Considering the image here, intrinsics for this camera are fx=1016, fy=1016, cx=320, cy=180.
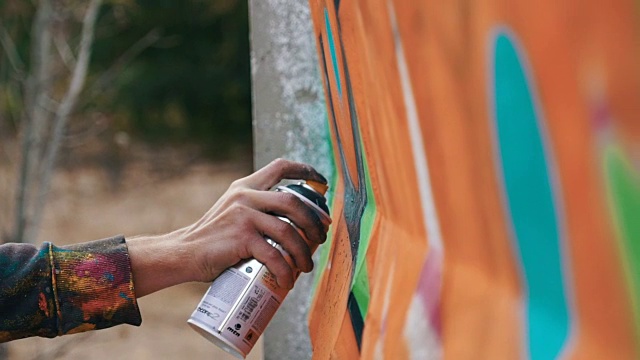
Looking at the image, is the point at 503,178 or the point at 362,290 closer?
the point at 503,178

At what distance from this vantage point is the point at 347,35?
205cm

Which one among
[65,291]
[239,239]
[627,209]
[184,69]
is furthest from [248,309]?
[184,69]

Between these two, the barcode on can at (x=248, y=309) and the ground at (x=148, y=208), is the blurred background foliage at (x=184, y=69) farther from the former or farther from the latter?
the barcode on can at (x=248, y=309)

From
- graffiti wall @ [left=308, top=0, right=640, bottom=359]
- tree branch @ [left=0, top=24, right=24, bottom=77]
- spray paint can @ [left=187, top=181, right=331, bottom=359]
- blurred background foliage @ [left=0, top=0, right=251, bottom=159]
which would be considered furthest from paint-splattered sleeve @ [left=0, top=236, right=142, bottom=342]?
blurred background foliage @ [left=0, top=0, right=251, bottom=159]

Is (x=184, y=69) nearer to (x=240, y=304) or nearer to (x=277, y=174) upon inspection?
(x=277, y=174)

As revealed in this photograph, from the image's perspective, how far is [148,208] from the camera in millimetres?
14000

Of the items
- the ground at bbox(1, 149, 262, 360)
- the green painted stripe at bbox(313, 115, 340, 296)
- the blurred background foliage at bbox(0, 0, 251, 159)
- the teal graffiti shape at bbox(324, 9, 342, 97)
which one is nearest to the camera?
the teal graffiti shape at bbox(324, 9, 342, 97)

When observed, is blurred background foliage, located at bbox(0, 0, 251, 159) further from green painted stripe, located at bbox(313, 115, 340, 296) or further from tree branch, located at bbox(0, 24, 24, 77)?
green painted stripe, located at bbox(313, 115, 340, 296)

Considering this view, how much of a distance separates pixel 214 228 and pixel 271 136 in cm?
146

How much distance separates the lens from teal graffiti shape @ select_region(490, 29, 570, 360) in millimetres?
880

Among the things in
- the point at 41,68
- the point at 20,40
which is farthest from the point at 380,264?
the point at 20,40

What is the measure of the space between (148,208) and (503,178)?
1327cm

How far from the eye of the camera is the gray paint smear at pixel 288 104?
3162mm

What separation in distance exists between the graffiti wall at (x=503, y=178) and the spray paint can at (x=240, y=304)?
168 millimetres
